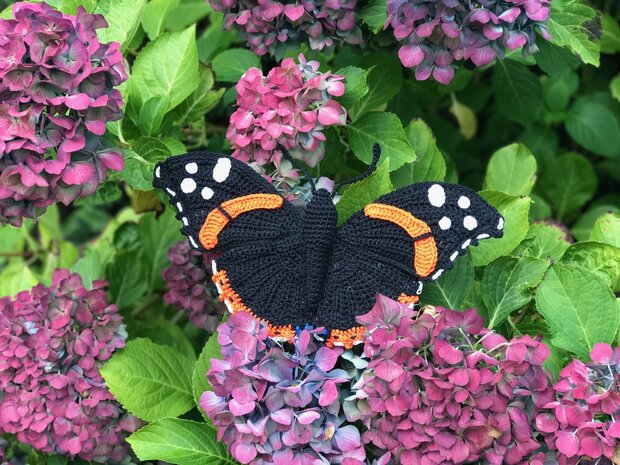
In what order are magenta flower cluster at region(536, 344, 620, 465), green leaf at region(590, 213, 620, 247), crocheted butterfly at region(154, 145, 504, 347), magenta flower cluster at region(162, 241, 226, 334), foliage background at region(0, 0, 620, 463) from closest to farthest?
1. magenta flower cluster at region(536, 344, 620, 465)
2. crocheted butterfly at region(154, 145, 504, 347)
3. foliage background at region(0, 0, 620, 463)
4. green leaf at region(590, 213, 620, 247)
5. magenta flower cluster at region(162, 241, 226, 334)

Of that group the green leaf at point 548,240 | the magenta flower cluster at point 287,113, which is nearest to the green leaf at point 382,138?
the magenta flower cluster at point 287,113

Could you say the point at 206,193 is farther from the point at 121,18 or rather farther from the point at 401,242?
the point at 121,18

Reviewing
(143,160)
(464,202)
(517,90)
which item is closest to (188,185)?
(143,160)

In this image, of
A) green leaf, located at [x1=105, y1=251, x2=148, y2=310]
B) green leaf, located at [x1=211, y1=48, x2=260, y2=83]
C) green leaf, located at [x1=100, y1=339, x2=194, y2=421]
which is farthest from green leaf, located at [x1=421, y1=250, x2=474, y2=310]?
green leaf, located at [x1=105, y1=251, x2=148, y2=310]

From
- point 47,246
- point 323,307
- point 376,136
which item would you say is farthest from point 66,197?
point 47,246

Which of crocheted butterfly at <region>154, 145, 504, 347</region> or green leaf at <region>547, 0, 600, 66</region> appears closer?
crocheted butterfly at <region>154, 145, 504, 347</region>

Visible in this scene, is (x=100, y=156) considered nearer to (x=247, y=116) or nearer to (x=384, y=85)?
(x=247, y=116)

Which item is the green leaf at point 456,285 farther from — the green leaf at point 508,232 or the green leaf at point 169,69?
the green leaf at point 169,69

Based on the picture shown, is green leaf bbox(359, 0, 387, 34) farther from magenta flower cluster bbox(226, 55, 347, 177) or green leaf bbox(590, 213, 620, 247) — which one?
green leaf bbox(590, 213, 620, 247)
